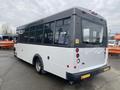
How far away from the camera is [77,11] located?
13.9 ft

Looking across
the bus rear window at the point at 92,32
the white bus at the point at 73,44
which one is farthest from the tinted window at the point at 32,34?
the bus rear window at the point at 92,32

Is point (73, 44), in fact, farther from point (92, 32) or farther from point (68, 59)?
point (92, 32)

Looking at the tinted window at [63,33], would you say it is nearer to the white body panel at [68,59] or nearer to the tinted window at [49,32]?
the white body panel at [68,59]

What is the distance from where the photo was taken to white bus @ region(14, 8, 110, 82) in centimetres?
421

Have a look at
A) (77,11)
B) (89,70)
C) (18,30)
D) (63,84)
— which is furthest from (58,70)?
(18,30)

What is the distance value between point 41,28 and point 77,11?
8.14ft

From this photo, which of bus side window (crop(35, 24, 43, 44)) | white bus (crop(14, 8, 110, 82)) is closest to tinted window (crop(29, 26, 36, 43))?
bus side window (crop(35, 24, 43, 44))

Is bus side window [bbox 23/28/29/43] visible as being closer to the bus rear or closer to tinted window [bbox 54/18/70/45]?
tinted window [bbox 54/18/70/45]

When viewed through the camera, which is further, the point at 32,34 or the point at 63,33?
the point at 32,34

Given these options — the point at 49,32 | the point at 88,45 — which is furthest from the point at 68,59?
the point at 49,32

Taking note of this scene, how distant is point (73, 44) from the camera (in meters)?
4.12

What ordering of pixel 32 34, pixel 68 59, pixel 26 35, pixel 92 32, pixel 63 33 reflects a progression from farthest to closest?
pixel 26 35, pixel 32 34, pixel 92 32, pixel 63 33, pixel 68 59

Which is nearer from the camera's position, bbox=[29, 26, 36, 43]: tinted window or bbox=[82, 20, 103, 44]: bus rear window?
bbox=[82, 20, 103, 44]: bus rear window

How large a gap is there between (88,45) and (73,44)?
802 millimetres
